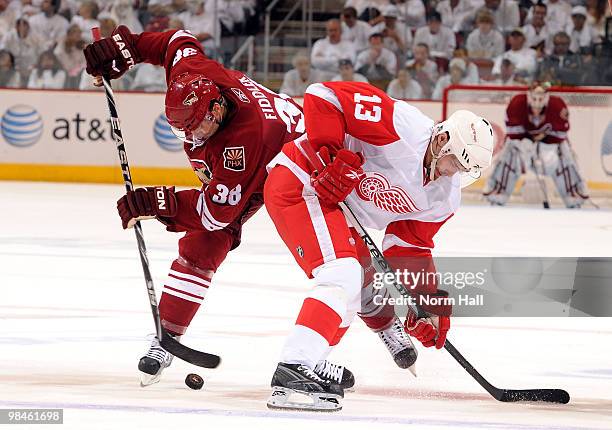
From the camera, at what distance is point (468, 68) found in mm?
11242

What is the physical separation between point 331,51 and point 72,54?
242 centimetres

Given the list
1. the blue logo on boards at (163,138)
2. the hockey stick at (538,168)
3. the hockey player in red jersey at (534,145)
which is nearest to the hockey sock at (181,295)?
the hockey player in red jersey at (534,145)

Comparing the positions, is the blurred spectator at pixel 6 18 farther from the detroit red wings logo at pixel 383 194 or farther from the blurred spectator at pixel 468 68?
the detroit red wings logo at pixel 383 194

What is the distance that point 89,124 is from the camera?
11.3m

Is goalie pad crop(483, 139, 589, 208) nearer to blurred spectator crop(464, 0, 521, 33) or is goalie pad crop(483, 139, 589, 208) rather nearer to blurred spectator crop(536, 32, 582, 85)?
blurred spectator crop(536, 32, 582, 85)

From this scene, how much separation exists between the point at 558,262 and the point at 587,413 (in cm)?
317

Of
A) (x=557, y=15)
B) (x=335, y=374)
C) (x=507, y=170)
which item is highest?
(x=335, y=374)

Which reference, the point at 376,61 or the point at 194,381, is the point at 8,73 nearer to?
the point at 376,61

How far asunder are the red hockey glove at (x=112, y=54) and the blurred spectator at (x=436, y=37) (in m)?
7.64

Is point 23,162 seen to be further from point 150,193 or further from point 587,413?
point 587,413

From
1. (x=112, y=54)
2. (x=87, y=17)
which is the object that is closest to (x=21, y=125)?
(x=87, y=17)

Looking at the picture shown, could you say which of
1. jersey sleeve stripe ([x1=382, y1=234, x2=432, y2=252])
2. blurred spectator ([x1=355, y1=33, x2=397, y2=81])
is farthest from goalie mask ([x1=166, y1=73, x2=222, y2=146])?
blurred spectator ([x1=355, y1=33, x2=397, y2=81])

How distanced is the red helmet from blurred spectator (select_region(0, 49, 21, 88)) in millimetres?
8117

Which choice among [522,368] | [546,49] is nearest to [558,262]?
[522,368]
